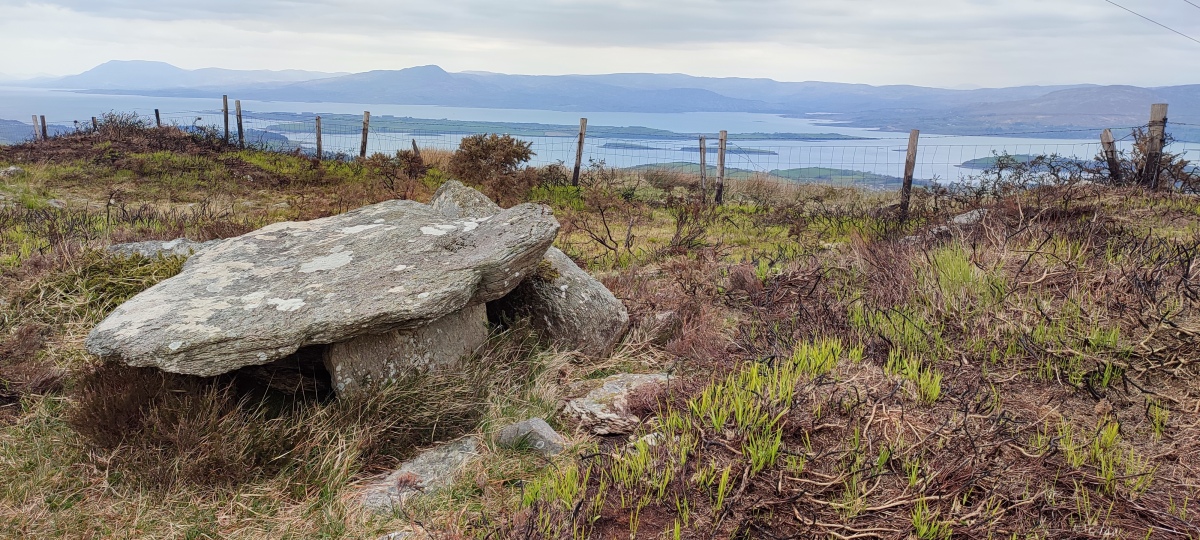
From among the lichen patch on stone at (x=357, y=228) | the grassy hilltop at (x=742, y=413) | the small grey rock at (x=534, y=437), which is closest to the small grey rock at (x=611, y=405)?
the grassy hilltop at (x=742, y=413)

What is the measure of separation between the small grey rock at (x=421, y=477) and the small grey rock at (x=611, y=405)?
767 millimetres

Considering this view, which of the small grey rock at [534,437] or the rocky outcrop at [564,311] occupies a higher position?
the rocky outcrop at [564,311]

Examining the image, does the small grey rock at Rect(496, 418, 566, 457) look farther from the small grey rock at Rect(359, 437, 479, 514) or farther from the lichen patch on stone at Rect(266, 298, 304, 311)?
the lichen patch on stone at Rect(266, 298, 304, 311)

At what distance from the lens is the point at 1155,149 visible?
41.9 ft

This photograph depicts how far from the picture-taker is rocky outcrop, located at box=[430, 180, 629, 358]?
621 centimetres

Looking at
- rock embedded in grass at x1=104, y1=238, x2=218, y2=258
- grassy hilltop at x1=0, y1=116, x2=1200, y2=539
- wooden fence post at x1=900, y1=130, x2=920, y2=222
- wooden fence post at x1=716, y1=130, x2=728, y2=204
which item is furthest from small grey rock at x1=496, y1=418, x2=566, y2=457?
wooden fence post at x1=716, y1=130, x2=728, y2=204

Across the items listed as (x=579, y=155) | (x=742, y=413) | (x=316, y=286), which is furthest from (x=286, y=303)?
(x=579, y=155)

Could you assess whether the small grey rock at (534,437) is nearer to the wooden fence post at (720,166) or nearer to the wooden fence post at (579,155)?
the wooden fence post at (720,166)

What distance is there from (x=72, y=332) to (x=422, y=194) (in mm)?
9502

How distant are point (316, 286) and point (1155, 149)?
14.6m

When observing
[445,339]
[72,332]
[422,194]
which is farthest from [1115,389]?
[422,194]

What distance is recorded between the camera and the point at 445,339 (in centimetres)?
541

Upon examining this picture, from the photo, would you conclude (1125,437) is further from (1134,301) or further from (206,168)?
(206,168)

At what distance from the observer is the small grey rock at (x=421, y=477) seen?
397 cm
